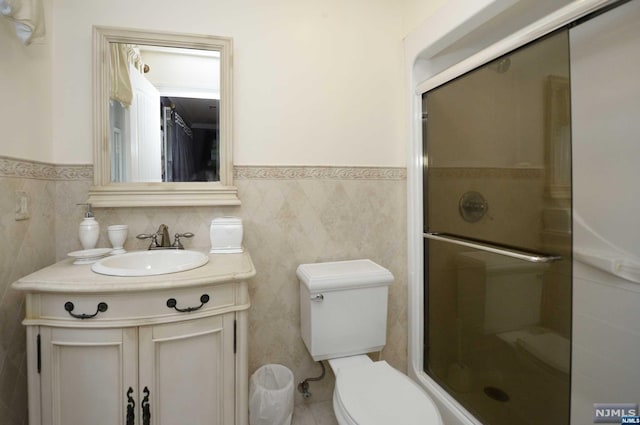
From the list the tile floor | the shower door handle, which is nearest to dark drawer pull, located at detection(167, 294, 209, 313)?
the tile floor

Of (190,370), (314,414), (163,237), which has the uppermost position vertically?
(163,237)

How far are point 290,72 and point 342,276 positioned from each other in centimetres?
110

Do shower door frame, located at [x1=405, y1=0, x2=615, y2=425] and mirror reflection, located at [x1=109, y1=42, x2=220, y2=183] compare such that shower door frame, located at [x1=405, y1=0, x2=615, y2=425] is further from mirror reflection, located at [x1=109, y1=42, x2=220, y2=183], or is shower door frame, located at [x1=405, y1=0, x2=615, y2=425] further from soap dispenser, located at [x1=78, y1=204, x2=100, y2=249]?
soap dispenser, located at [x1=78, y1=204, x2=100, y2=249]

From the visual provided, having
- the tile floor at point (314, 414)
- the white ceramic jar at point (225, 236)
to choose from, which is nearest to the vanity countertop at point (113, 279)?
the white ceramic jar at point (225, 236)

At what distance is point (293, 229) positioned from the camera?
1.68 metres

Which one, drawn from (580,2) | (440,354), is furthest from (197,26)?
(440,354)

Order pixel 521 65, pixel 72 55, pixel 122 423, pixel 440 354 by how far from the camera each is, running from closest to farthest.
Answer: pixel 122 423 < pixel 521 65 < pixel 72 55 < pixel 440 354

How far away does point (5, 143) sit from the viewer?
1.15m

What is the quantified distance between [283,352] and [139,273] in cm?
92

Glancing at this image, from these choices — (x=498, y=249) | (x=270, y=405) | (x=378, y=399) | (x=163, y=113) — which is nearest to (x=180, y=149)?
(x=163, y=113)

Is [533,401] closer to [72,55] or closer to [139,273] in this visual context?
[139,273]

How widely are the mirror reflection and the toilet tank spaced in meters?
0.76

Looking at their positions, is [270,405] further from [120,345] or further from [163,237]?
[163,237]

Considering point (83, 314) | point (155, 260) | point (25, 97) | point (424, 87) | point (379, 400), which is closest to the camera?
point (83, 314)
